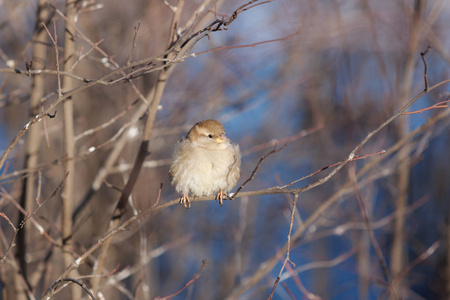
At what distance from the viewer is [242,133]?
8.07 meters

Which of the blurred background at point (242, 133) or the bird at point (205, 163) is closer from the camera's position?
the bird at point (205, 163)

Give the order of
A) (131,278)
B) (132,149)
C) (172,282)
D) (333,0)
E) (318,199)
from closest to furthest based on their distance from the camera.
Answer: (132,149)
(333,0)
(131,278)
(172,282)
(318,199)

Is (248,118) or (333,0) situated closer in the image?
(333,0)

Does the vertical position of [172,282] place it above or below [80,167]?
below

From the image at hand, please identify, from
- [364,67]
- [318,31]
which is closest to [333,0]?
[318,31]

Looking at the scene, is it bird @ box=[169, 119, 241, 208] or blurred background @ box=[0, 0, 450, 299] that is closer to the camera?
bird @ box=[169, 119, 241, 208]

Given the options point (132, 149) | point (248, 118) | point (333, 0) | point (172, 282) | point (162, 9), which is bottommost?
point (172, 282)

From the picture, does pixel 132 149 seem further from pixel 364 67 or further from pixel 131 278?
pixel 364 67

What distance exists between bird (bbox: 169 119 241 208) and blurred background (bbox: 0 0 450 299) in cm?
38

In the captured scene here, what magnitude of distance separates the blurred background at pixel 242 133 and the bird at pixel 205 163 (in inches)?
14.9

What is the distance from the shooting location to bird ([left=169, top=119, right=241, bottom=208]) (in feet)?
12.1

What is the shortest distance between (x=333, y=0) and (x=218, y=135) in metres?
3.54

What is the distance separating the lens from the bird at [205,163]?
12.1 ft

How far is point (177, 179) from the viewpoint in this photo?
3754mm
